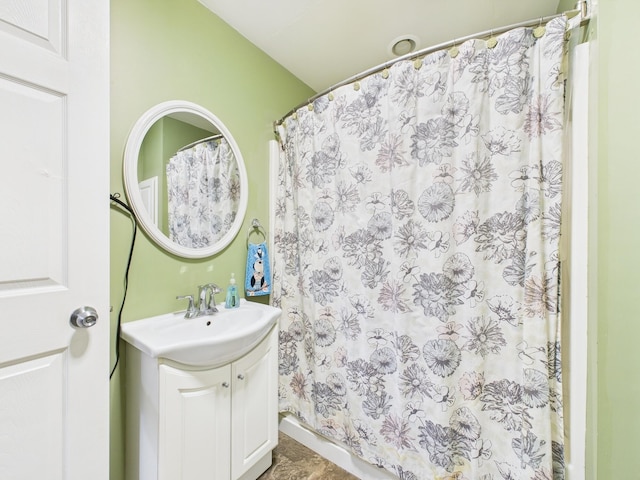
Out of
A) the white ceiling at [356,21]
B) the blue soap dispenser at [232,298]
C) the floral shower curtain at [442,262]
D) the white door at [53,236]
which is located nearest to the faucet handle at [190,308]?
the blue soap dispenser at [232,298]

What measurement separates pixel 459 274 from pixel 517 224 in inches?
11.3

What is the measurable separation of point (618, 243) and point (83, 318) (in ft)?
5.36

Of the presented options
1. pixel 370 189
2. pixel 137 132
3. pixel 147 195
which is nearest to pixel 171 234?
pixel 147 195

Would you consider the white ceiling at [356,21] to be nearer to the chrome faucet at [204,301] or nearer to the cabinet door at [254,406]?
the chrome faucet at [204,301]

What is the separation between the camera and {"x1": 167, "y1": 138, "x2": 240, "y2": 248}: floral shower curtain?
1.28 metres

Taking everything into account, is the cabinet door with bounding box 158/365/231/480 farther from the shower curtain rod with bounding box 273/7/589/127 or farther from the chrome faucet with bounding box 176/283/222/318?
the shower curtain rod with bounding box 273/7/589/127

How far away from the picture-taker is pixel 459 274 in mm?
1118

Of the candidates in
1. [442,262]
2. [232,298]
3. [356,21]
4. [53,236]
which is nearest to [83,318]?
[53,236]

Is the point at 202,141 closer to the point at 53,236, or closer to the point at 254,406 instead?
the point at 53,236

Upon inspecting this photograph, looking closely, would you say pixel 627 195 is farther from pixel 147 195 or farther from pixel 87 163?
pixel 147 195

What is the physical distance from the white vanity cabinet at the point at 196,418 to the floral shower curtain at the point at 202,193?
0.58 meters

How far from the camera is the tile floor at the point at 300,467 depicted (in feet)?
4.49

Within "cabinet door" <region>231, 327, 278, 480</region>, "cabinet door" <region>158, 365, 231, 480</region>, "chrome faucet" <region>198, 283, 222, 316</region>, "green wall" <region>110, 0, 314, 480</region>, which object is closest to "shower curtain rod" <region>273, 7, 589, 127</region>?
"green wall" <region>110, 0, 314, 480</region>

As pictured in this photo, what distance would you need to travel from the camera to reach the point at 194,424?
3.33 ft
